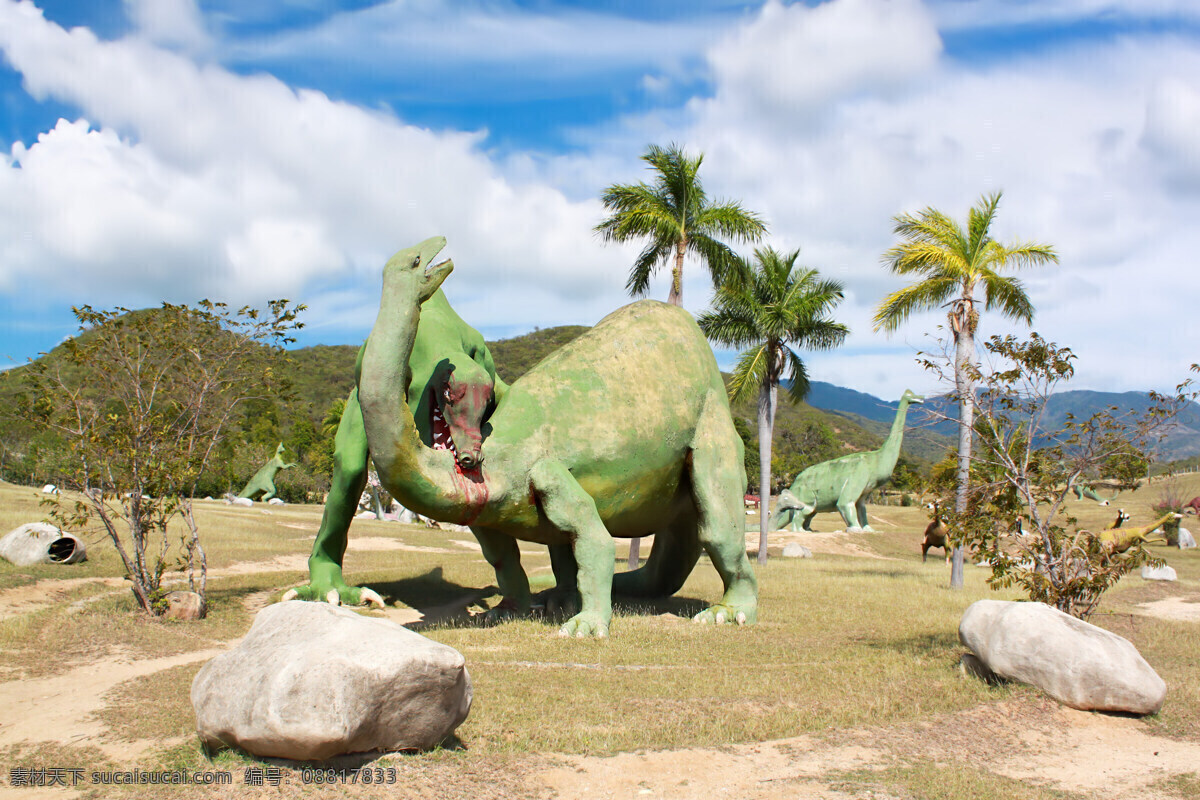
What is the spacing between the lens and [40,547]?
12000 millimetres

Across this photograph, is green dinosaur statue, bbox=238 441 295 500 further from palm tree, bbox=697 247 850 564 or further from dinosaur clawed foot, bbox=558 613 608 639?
dinosaur clawed foot, bbox=558 613 608 639

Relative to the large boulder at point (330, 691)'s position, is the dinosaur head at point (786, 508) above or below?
above

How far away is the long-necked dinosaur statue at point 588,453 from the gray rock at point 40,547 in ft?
21.3

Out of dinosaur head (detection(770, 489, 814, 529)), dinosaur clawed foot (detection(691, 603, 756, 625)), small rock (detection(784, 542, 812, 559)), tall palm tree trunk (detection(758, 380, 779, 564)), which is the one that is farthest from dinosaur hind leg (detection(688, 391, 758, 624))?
dinosaur head (detection(770, 489, 814, 529))

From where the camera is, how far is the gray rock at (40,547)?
38.9 feet

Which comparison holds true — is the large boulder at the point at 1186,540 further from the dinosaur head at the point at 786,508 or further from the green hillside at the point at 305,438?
the dinosaur head at the point at 786,508

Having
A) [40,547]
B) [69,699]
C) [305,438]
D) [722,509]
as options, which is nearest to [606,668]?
[722,509]

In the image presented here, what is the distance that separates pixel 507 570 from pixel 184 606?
3.57m

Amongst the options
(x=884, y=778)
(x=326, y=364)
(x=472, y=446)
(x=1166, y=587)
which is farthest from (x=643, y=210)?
(x=326, y=364)

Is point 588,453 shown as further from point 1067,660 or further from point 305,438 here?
point 305,438

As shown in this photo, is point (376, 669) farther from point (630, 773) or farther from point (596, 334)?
point (596, 334)

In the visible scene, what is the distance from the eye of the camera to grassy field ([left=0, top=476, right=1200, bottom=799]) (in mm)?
4899

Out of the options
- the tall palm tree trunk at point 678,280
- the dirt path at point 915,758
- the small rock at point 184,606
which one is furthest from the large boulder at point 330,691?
the tall palm tree trunk at point 678,280

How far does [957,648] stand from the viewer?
327 inches
